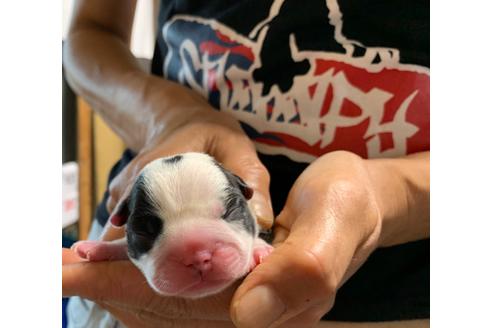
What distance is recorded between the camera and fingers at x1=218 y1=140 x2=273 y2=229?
2.66 feet

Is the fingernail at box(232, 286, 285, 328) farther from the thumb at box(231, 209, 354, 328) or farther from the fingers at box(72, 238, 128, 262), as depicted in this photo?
the fingers at box(72, 238, 128, 262)

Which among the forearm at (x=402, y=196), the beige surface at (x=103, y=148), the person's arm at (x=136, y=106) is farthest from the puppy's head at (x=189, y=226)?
the beige surface at (x=103, y=148)

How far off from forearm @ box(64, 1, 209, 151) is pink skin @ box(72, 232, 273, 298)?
1.21 ft

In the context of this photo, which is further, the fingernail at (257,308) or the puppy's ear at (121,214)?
the puppy's ear at (121,214)

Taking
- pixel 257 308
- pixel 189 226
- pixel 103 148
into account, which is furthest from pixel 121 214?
pixel 103 148

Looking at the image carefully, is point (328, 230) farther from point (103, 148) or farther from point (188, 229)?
point (103, 148)

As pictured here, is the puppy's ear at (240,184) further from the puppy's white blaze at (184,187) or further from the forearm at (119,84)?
the forearm at (119,84)

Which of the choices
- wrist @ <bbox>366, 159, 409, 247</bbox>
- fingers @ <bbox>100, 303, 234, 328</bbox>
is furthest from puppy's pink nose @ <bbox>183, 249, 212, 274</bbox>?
wrist @ <bbox>366, 159, 409, 247</bbox>

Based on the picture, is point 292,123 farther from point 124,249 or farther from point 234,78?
point 124,249

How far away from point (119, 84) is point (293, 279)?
75 cm

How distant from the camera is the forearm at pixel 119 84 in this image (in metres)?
1.03

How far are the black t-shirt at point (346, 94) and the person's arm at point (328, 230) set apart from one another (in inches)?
2.9

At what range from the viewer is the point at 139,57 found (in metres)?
1.35
